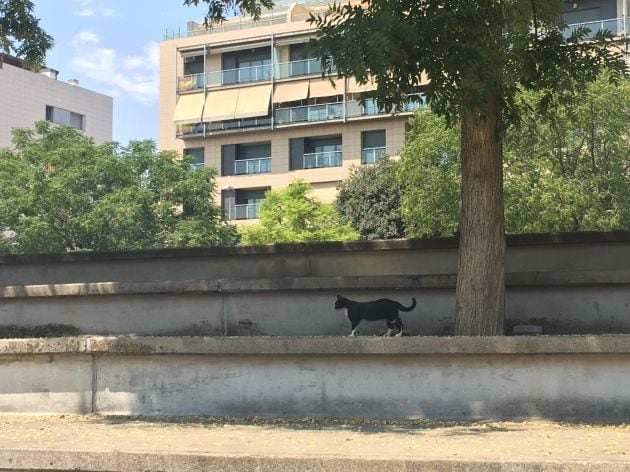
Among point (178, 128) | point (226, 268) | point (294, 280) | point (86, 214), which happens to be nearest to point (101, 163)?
point (86, 214)

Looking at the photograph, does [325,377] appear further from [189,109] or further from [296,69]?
[189,109]

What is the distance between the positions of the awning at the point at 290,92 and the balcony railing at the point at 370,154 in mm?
5621

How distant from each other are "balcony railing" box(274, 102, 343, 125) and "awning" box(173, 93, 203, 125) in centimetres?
599

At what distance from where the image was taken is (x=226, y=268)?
14055 millimetres

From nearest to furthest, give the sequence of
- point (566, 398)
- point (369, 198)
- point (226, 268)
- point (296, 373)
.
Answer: point (566, 398) → point (296, 373) → point (226, 268) → point (369, 198)

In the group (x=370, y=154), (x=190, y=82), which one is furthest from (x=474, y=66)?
(x=190, y=82)

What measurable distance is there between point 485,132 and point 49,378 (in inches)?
248

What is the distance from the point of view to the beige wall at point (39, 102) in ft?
212

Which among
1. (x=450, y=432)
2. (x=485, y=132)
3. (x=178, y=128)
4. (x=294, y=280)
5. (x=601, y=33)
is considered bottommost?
(x=450, y=432)

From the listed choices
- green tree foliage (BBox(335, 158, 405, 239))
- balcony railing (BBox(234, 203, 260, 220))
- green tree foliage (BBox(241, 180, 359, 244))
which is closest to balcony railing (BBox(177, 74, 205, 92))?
balcony railing (BBox(234, 203, 260, 220))

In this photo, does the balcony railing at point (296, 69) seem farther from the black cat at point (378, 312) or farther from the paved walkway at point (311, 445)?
the paved walkway at point (311, 445)

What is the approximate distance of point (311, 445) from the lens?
6793 millimetres

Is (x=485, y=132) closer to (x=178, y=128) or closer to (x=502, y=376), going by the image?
(x=502, y=376)

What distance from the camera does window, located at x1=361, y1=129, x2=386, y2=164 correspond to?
47.2 m
